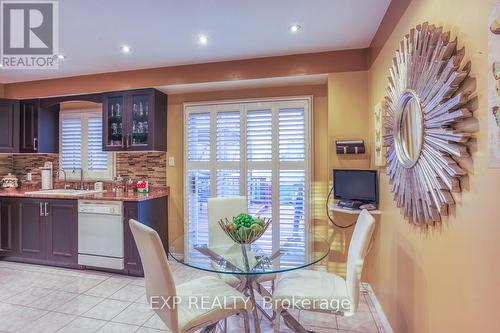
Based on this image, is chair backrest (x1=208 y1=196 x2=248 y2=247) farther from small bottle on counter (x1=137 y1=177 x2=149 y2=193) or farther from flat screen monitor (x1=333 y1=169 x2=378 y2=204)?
small bottle on counter (x1=137 y1=177 x2=149 y2=193)

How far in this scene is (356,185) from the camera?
8.79 ft

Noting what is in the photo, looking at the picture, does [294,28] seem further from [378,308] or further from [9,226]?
[9,226]

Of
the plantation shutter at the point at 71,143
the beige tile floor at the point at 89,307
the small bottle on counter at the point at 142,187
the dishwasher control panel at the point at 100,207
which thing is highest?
the plantation shutter at the point at 71,143

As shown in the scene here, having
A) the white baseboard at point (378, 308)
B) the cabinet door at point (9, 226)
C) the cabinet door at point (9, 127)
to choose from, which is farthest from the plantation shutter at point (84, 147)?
the white baseboard at point (378, 308)

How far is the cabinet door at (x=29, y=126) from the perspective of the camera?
3953 millimetres

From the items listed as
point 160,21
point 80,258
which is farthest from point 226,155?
point 80,258

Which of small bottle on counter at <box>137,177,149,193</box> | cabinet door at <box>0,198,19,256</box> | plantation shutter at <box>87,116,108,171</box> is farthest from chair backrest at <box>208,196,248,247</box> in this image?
cabinet door at <box>0,198,19,256</box>

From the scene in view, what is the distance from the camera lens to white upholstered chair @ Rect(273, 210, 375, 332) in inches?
69.6

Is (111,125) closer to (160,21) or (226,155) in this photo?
(226,155)

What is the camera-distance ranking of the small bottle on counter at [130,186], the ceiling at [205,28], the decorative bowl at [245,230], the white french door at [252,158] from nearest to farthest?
the decorative bowl at [245,230] → the ceiling at [205,28] → the white french door at [252,158] → the small bottle on counter at [130,186]

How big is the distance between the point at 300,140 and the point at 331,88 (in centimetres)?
69

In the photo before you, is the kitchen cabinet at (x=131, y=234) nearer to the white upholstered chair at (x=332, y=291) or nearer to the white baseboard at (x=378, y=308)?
the white upholstered chair at (x=332, y=291)

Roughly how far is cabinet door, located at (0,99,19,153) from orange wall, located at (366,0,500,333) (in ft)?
15.7

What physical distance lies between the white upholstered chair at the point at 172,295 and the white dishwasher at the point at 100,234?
1700 millimetres
